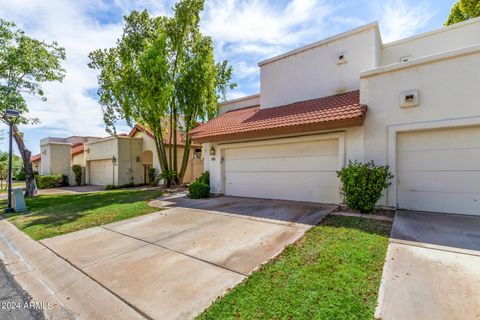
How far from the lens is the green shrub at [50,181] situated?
20031 millimetres

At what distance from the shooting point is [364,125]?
7074 mm

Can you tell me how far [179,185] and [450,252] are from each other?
1301cm

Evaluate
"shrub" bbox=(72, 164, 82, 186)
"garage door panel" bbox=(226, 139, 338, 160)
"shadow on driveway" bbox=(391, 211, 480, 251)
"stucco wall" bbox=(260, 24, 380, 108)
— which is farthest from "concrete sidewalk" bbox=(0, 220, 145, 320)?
"shrub" bbox=(72, 164, 82, 186)

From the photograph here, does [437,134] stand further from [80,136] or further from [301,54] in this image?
[80,136]

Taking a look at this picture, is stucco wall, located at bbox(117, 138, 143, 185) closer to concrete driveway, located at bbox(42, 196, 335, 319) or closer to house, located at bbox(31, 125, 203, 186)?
house, located at bbox(31, 125, 203, 186)

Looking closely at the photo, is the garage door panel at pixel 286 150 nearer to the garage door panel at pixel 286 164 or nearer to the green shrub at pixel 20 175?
the garage door panel at pixel 286 164

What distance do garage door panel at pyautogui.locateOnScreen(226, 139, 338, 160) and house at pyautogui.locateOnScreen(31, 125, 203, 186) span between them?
8.25 metres

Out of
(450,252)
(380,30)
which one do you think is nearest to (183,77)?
(380,30)

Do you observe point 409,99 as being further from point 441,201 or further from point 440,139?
point 441,201

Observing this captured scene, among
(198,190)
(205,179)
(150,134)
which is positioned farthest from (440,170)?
(150,134)

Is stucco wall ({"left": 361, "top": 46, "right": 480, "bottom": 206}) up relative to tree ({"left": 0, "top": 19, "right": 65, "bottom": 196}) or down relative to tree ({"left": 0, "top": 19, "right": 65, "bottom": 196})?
down

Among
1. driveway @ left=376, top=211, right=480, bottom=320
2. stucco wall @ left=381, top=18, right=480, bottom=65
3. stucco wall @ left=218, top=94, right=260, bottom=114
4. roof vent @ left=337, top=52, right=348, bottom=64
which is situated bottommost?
driveway @ left=376, top=211, right=480, bottom=320

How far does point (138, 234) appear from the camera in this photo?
18.1 feet

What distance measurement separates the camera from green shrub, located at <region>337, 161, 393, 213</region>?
6.09m
